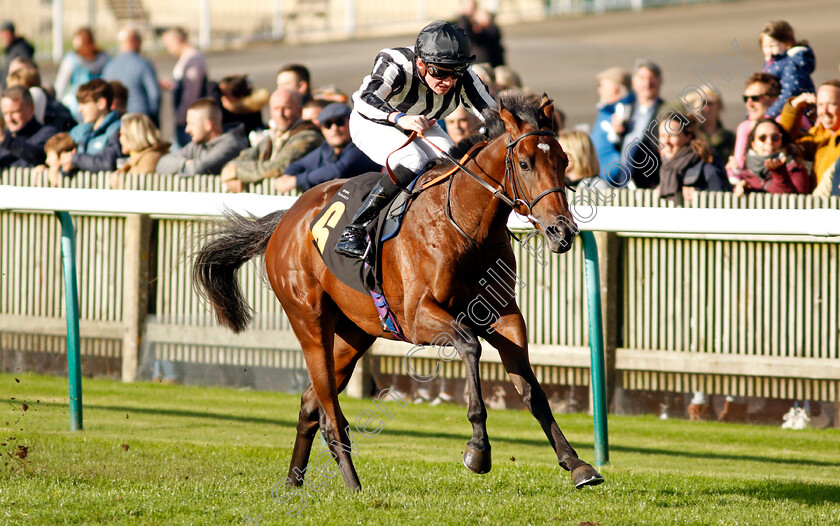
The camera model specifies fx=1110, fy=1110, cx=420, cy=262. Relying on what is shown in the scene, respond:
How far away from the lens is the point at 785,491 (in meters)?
5.11

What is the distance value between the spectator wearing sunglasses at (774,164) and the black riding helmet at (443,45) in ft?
10.8

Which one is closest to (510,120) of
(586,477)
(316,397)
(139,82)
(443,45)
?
(443,45)

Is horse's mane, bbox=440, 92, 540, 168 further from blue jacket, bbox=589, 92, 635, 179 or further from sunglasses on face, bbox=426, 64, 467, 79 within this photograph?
blue jacket, bbox=589, 92, 635, 179

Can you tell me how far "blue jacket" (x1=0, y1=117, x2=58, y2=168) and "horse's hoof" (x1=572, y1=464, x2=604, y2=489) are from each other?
275 inches

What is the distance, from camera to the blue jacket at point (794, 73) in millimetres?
8195

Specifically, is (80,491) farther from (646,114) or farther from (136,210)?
(646,114)

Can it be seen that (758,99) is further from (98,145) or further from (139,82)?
(139,82)

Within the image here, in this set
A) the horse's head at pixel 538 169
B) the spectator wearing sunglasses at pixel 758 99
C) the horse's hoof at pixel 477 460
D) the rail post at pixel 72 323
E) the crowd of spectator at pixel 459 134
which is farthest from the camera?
the spectator wearing sunglasses at pixel 758 99

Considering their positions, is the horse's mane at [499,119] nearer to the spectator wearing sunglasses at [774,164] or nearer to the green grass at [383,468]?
the green grass at [383,468]

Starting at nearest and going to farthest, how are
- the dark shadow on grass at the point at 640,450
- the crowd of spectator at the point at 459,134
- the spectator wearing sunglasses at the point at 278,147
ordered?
the dark shadow on grass at the point at 640,450 → the crowd of spectator at the point at 459,134 → the spectator wearing sunglasses at the point at 278,147

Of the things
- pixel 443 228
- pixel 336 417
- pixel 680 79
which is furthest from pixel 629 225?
pixel 680 79

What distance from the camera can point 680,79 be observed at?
17.7 meters

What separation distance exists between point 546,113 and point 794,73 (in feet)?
14.6

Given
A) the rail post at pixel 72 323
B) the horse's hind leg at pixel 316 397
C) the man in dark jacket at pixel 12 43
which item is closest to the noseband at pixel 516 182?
the horse's hind leg at pixel 316 397
